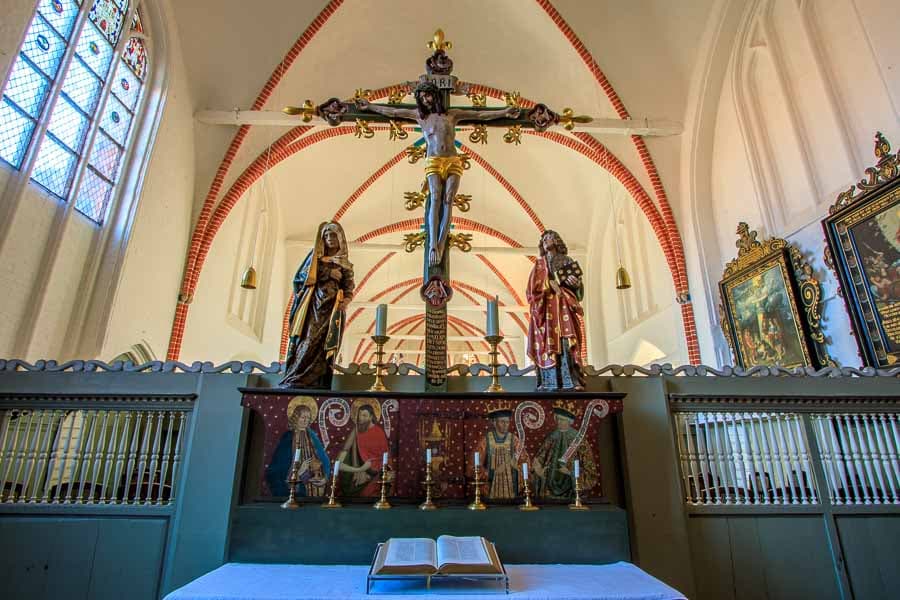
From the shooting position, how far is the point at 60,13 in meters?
5.74

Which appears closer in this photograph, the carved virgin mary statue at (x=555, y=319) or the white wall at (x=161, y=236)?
the carved virgin mary statue at (x=555, y=319)

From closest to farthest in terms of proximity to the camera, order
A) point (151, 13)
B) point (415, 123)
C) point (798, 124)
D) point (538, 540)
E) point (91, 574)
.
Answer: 1. point (538, 540)
2. point (91, 574)
3. point (415, 123)
4. point (798, 124)
5. point (151, 13)

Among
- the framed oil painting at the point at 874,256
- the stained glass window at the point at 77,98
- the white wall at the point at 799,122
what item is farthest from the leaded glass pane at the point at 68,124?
the white wall at the point at 799,122

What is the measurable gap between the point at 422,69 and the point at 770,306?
8.47m

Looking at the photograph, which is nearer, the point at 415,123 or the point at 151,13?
the point at 415,123

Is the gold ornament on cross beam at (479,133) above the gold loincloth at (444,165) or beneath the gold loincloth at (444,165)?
above

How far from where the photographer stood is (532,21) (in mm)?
9406

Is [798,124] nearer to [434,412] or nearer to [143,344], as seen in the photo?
[434,412]

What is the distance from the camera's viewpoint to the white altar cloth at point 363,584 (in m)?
2.02

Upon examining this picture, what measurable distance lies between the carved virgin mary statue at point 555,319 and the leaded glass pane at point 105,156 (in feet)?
21.4

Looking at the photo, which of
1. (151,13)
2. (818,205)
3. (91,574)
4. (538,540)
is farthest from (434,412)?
(151,13)

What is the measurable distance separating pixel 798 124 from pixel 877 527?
6.03 m

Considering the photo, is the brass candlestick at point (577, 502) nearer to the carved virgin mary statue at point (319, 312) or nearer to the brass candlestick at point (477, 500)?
the brass candlestick at point (477, 500)

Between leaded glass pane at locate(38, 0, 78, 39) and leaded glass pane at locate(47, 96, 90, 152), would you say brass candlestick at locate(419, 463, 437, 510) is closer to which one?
leaded glass pane at locate(47, 96, 90, 152)
